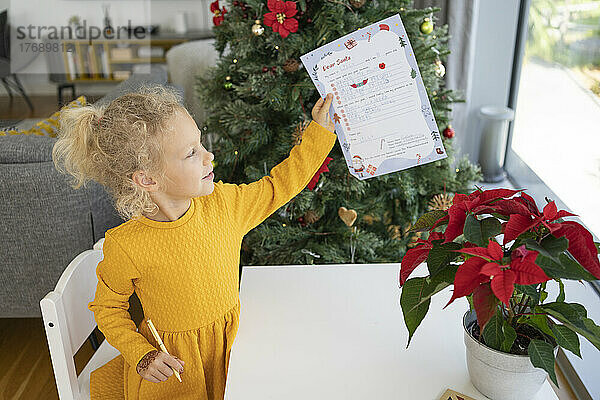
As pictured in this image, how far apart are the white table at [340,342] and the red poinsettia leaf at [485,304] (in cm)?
23

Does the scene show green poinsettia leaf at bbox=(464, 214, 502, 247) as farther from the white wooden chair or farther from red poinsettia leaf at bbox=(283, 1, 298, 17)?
red poinsettia leaf at bbox=(283, 1, 298, 17)

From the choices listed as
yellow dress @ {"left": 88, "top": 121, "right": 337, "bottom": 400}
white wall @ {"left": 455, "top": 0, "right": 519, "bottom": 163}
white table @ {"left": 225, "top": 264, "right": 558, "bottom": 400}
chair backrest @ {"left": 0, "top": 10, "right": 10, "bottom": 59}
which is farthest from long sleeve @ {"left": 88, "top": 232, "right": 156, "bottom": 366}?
chair backrest @ {"left": 0, "top": 10, "right": 10, "bottom": 59}

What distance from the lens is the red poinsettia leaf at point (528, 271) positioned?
676 mm

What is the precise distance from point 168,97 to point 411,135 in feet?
1.74

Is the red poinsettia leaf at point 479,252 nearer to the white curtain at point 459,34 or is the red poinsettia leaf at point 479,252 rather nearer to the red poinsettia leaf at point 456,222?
the red poinsettia leaf at point 456,222

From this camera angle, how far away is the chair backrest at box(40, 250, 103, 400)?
108 centimetres

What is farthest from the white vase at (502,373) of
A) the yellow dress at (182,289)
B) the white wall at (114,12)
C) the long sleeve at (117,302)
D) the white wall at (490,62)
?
the white wall at (114,12)

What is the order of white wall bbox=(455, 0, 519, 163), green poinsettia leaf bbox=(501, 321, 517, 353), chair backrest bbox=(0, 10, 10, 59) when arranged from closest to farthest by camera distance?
green poinsettia leaf bbox=(501, 321, 517, 353) → white wall bbox=(455, 0, 519, 163) → chair backrest bbox=(0, 10, 10, 59)

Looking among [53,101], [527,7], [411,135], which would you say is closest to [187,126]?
[411,135]

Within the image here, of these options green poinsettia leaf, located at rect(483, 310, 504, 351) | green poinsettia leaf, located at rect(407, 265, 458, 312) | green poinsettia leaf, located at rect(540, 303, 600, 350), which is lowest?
green poinsettia leaf, located at rect(483, 310, 504, 351)

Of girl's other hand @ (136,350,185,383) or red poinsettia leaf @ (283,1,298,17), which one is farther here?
red poinsettia leaf @ (283,1,298,17)

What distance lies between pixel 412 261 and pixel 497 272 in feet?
0.56

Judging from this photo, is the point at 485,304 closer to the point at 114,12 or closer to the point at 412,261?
the point at 412,261

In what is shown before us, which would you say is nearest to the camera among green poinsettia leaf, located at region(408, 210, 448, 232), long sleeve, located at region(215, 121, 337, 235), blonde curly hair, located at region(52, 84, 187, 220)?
green poinsettia leaf, located at region(408, 210, 448, 232)
